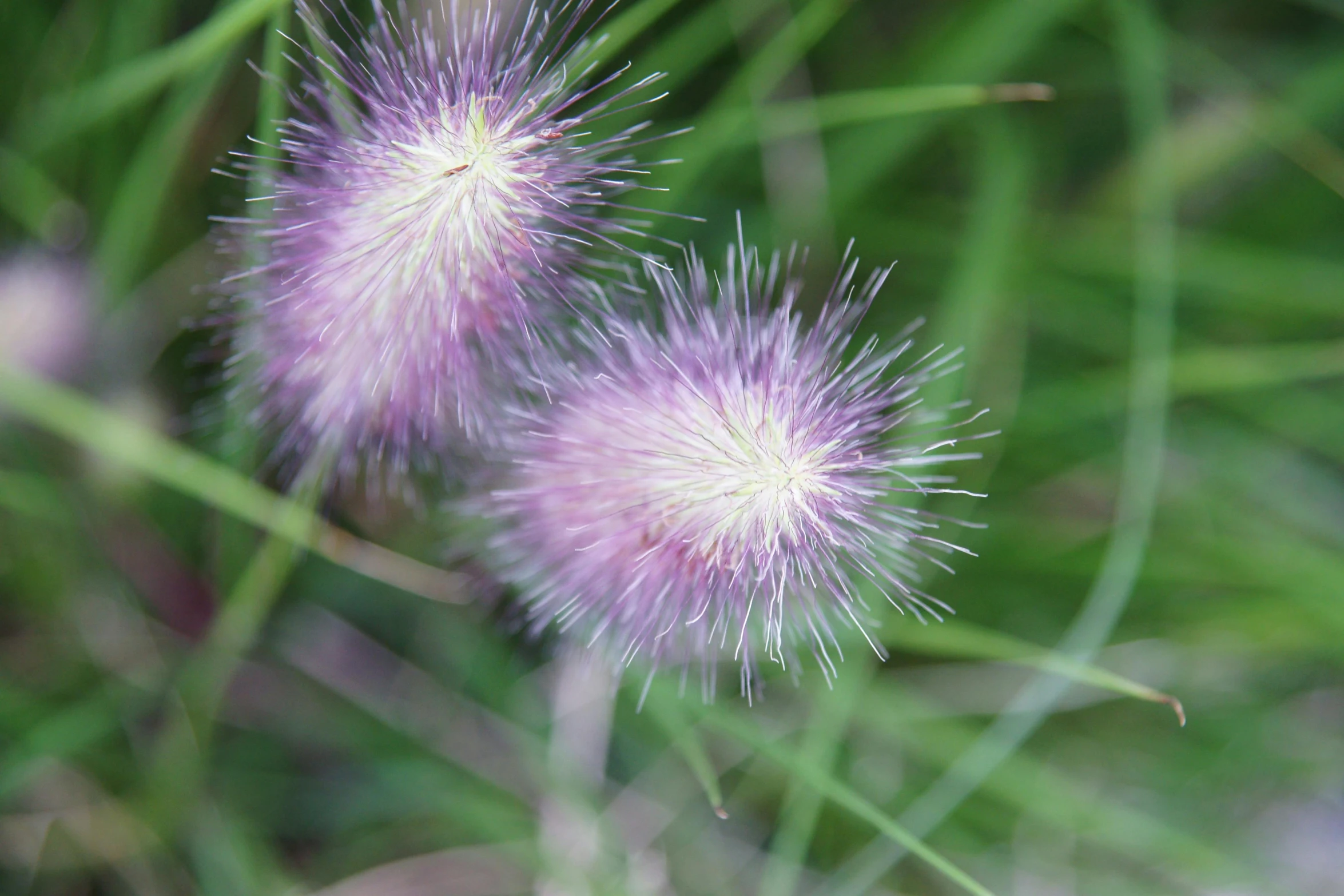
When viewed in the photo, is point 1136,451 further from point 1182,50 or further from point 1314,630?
point 1182,50

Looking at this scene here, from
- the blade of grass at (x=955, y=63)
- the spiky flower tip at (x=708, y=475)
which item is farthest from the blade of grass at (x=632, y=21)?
the blade of grass at (x=955, y=63)

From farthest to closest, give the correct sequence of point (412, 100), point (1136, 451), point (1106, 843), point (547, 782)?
point (1106, 843)
point (547, 782)
point (1136, 451)
point (412, 100)

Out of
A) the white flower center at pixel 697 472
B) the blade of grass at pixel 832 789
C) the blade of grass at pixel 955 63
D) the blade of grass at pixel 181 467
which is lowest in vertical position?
the blade of grass at pixel 832 789

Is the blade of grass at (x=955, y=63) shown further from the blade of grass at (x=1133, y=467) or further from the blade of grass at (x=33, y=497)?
the blade of grass at (x=33, y=497)

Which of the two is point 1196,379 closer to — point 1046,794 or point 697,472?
point 1046,794

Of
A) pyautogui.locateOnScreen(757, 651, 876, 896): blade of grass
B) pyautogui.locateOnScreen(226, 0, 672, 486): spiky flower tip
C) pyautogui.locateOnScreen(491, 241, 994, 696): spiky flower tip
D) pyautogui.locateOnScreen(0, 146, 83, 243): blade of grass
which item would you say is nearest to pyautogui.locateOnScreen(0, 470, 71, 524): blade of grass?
pyautogui.locateOnScreen(0, 146, 83, 243): blade of grass

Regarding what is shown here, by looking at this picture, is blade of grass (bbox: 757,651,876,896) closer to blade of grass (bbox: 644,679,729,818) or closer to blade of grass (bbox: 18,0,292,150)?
blade of grass (bbox: 644,679,729,818)

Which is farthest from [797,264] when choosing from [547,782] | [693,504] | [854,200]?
[547,782]
